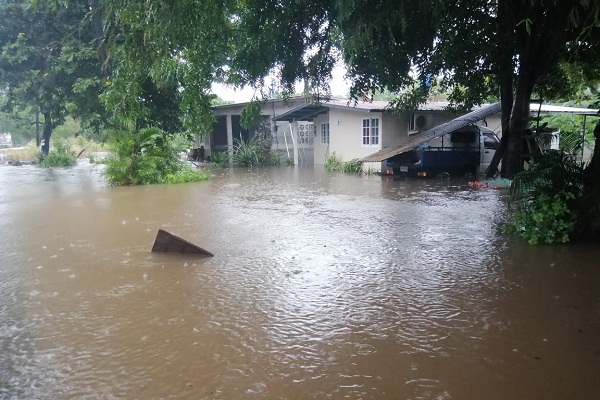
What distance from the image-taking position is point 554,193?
254 inches

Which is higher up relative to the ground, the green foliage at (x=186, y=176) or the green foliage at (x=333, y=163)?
the green foliage at (x=333, y=163)

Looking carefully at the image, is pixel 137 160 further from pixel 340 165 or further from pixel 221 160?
pixel 221 160

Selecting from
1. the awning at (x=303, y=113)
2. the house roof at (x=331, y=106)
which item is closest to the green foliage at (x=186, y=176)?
the house roof at (x=331, y=106)

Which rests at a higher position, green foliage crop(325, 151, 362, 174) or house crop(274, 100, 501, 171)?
house crop(274, 100, 501, 171)

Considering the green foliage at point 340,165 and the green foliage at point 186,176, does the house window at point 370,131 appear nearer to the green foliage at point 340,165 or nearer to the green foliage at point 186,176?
the green foliage at point 340,165

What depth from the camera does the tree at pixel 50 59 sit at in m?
21.0

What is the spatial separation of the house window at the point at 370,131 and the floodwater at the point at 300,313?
11173mm

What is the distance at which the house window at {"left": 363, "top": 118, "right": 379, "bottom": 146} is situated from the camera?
19406 mm

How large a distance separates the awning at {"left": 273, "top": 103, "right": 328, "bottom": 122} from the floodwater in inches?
546

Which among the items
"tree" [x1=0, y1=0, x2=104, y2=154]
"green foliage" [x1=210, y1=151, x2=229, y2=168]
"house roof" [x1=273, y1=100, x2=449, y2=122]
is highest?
"tree" [x1=0, y1=0, x2=104, y2=154]

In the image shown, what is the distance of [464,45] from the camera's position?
7.98m

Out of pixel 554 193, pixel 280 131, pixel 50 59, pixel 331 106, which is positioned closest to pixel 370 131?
pixel 331 106

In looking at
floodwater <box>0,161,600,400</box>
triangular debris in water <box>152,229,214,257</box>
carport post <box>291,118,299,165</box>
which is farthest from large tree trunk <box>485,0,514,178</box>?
carport post <box>291,118,299,165</box>

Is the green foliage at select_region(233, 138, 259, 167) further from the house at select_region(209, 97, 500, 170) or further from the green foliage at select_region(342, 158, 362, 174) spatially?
the green foliage at select_region(342, 158, 362, 174)
